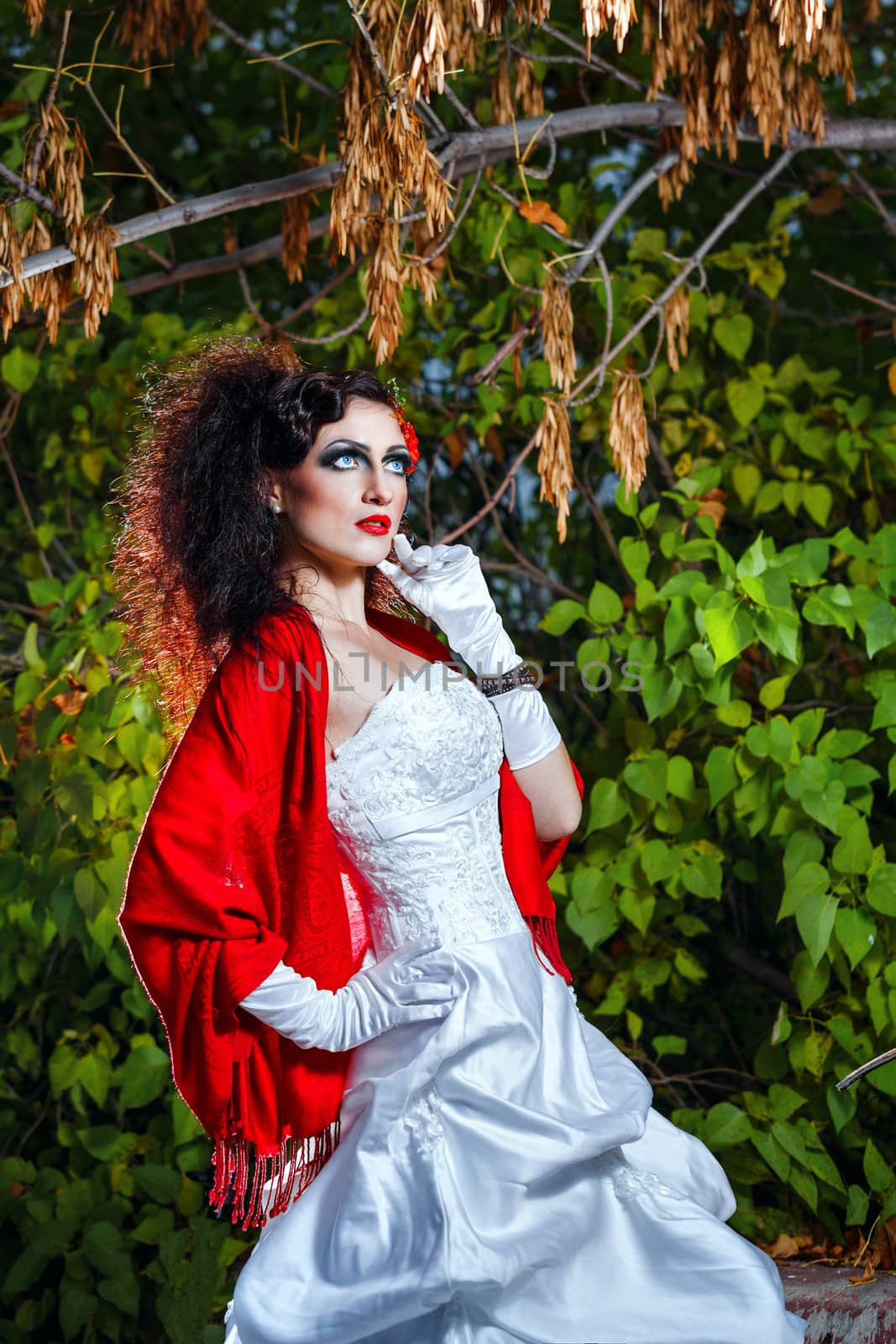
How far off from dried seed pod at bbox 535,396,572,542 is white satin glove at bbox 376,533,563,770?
0.35 metres

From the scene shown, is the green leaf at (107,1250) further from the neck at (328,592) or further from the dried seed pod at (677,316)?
the dried seed pod at (677,316)

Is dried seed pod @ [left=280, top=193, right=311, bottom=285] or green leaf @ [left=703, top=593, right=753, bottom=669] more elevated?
dried seed pod @ [left=280, top=193, right=311, bottom=285]

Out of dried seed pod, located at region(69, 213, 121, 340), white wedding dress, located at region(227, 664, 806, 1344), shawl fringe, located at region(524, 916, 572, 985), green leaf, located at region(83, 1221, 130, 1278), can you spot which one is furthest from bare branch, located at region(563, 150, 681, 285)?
green leaf, located at region(83, 1221, 130, 1278)

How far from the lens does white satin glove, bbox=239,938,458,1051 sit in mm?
1265

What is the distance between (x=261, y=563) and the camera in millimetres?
1454

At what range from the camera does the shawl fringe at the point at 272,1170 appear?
133 centimetres

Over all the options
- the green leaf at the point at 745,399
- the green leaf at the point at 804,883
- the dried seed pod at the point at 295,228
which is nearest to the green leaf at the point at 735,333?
the green leaf at the point at 745,399

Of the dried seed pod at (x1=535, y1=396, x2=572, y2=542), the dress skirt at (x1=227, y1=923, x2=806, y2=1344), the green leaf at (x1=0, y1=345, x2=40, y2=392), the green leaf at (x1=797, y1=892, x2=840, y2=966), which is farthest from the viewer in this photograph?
the green leaf at (x1=0, y1=345, x2=40, y2=392)

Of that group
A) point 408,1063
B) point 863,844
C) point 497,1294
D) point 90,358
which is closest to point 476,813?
point 408,1063

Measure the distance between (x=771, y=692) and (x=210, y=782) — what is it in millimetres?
1142

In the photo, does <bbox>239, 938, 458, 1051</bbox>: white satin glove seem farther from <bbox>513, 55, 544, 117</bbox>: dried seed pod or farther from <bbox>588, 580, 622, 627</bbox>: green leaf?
<bbox>513, 55, 544, 117</bbox>: dried seed pod

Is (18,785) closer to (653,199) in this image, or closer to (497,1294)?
(497,1294)

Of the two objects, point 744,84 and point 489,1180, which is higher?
point 744,84

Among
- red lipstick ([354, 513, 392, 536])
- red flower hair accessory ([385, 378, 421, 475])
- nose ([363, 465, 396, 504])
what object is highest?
red flower hair accessory ([385, 378, 421, 475])
